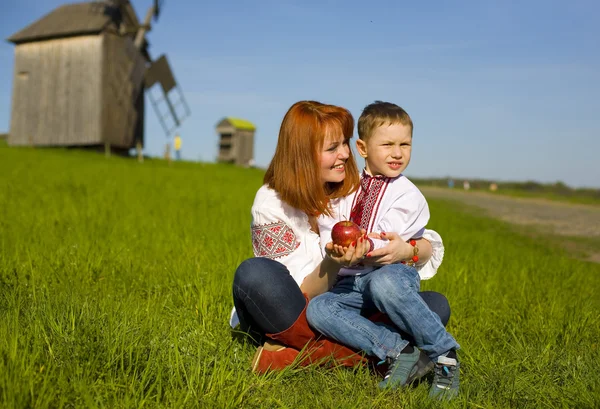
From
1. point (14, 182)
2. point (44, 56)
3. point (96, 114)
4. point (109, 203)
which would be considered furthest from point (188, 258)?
point (44, 56)

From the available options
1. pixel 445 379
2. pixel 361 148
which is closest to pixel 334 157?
pixel 361 148

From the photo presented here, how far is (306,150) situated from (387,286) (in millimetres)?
688

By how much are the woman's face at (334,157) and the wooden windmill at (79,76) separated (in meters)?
19.8

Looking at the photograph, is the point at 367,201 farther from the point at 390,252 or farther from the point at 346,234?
the point at 346,234

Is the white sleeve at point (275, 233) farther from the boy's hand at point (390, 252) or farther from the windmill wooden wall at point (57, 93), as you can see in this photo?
the windmill wooden wall at point (57, 93)

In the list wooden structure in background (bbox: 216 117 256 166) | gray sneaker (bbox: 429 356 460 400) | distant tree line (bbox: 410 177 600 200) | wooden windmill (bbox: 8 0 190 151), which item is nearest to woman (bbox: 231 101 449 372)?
gray sneaker (bbox: 429 356 460 400)

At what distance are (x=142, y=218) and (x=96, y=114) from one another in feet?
53.3

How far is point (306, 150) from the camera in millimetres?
2572

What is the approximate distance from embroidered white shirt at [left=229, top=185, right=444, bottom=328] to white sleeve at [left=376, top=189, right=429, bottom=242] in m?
0.37

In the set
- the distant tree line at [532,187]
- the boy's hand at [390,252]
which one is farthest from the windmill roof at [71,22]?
the boy's hand at [390,252]

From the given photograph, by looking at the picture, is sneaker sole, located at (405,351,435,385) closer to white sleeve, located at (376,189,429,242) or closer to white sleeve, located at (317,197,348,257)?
white sleeve, located at (376,189,429,242)

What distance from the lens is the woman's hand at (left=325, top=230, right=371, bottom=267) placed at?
2.27 metres

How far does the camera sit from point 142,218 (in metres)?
6.06

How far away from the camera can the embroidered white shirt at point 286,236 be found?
105 inches
